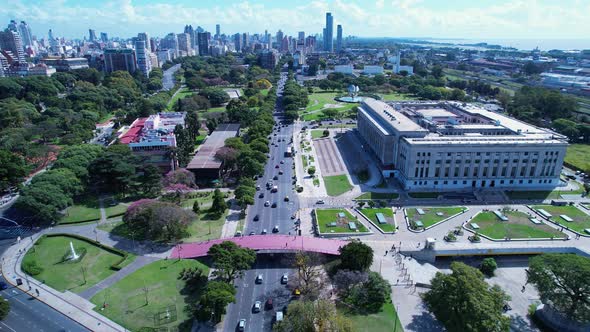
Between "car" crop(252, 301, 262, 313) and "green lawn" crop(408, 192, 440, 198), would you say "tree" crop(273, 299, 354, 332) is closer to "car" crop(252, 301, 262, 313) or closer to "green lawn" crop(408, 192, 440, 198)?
"car" crop(252, 301, 262, 313)

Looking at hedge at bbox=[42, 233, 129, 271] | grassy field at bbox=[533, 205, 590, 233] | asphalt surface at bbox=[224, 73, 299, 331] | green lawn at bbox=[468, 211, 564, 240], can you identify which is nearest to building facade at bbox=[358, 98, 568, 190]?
grassy field at bbox=[533, 205, 590, 233]

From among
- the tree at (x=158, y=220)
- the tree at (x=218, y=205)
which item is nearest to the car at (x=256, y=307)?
the tree at (x=158, y=220)

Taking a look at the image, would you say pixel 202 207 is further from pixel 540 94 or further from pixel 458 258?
pixel 540 94

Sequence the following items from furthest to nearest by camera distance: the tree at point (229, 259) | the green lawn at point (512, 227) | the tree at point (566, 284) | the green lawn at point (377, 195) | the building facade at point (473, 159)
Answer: the building facade at point (473, 159) < the green lawn at point (377, 195) < the green lawn at point (512, 227) < the tree at point (229, 259) < the tree at point (566, 284)

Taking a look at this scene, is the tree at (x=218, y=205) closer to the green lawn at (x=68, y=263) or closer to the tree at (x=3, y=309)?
the green lawn at (x=68, y=263)

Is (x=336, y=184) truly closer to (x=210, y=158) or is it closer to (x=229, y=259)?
(x=210, y=158)

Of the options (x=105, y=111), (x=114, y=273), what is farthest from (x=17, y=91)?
(x=114, y=273)
